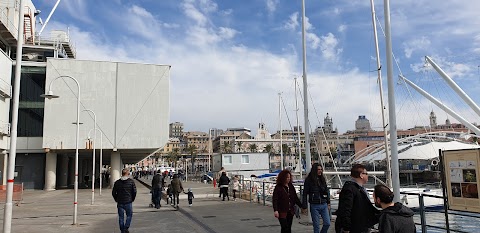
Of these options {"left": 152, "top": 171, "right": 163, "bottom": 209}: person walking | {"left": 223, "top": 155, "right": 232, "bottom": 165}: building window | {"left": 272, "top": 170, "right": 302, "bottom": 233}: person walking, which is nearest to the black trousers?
{"left": 272, "top": 170, "right": 302, "bottom": 233}: person walking

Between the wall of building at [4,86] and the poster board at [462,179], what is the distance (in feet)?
123

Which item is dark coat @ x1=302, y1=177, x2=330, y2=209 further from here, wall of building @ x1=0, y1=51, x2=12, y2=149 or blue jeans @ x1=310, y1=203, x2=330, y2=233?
wall of building @ x1=0, y1=51, x2=12, y2=149

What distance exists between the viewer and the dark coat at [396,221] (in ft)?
12.0

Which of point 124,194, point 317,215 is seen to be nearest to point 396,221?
point 317,215

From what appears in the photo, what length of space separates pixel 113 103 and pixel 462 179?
38096 mm

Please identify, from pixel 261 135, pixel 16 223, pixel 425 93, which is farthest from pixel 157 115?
pixel 261 135

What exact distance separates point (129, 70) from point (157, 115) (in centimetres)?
556

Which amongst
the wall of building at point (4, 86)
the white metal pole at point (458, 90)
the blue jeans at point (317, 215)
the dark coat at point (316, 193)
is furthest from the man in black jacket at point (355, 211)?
the wall of building at point (4, 86)

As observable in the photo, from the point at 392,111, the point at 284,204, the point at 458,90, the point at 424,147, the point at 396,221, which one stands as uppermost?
the point at 458,90

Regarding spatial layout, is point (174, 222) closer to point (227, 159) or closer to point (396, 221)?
point (396, 221)

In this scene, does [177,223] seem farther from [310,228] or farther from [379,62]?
[379,62]

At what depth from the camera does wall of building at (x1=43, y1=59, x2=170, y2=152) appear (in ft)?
127

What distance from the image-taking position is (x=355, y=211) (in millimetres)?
4969

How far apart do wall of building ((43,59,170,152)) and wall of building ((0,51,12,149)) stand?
133 inches
